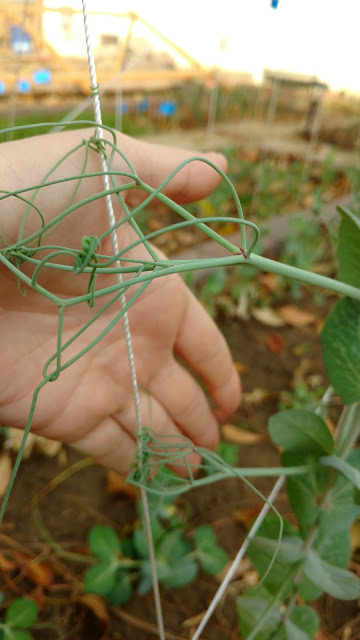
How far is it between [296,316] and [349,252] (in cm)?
104

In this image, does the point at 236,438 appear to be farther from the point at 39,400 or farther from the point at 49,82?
the point at 49,82

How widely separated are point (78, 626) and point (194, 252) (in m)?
1.04

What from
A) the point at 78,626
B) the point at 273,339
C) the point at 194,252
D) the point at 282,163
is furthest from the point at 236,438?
the point at 282,163

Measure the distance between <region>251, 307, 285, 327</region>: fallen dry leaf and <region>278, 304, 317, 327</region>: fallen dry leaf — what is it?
17mm

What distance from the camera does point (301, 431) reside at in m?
0.60

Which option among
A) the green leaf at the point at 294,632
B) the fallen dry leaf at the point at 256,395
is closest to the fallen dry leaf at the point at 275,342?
the fallen dry leaf at the point at 256,395

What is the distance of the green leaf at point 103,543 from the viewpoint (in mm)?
819

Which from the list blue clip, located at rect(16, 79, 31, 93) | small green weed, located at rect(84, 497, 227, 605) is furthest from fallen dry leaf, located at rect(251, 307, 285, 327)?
blue clip, located at rect(16, 79, 31, 93)

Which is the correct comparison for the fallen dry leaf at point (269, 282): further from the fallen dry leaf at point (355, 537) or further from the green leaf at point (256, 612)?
the green leaf at point (256, 612)

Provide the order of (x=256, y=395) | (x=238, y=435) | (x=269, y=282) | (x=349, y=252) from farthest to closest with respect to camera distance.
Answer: (x=269, y=282) < (x=256, y=395) < (x=238, y=435) < (x=349, y=252)

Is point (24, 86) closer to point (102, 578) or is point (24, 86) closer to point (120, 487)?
point (120, 487)

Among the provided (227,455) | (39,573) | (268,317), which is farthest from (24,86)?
(39,573)

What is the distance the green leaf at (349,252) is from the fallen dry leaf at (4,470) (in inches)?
29.3

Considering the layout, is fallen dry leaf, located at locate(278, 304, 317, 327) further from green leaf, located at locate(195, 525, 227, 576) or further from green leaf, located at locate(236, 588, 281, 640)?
green leaf, located at locate(236, 588, 281, 640)
